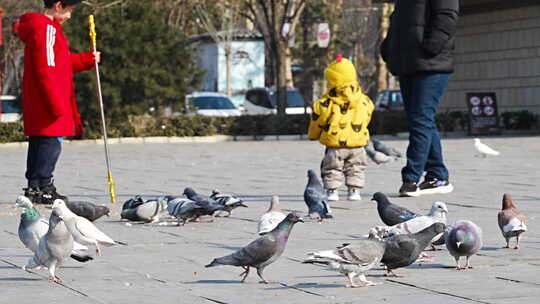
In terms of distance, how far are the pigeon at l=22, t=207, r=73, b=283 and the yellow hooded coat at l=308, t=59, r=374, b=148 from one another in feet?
18.3

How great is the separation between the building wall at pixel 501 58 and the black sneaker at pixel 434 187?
1850 centimetres

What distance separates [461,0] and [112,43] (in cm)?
885

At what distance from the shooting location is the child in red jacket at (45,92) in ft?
37.3

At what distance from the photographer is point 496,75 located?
31328 mm

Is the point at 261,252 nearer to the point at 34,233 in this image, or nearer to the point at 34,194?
the point at 34,233

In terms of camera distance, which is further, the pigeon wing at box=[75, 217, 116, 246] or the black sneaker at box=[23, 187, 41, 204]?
the black sneaker at box=[23, 187, 41, 204]

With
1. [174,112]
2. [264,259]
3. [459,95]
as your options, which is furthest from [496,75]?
[264,259]

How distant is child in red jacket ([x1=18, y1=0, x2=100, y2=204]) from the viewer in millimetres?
11359

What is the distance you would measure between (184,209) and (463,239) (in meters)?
3.07

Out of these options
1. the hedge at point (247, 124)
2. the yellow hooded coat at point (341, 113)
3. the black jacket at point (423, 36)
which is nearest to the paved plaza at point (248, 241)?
the yellow hooded coat at point (341, 113)

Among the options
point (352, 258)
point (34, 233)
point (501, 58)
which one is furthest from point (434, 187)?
point (501, 58)

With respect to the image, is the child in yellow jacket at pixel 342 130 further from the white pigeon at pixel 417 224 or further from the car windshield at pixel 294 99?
the car windshield at pixel 294 99

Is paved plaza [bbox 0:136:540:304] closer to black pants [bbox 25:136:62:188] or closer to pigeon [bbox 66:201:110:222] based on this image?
pigeon [bbox 66:201:110:222]

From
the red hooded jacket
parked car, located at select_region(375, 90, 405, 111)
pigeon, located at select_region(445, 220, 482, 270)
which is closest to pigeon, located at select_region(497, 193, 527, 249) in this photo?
pigeon, located at select_region(445, 220, 482, 270)
